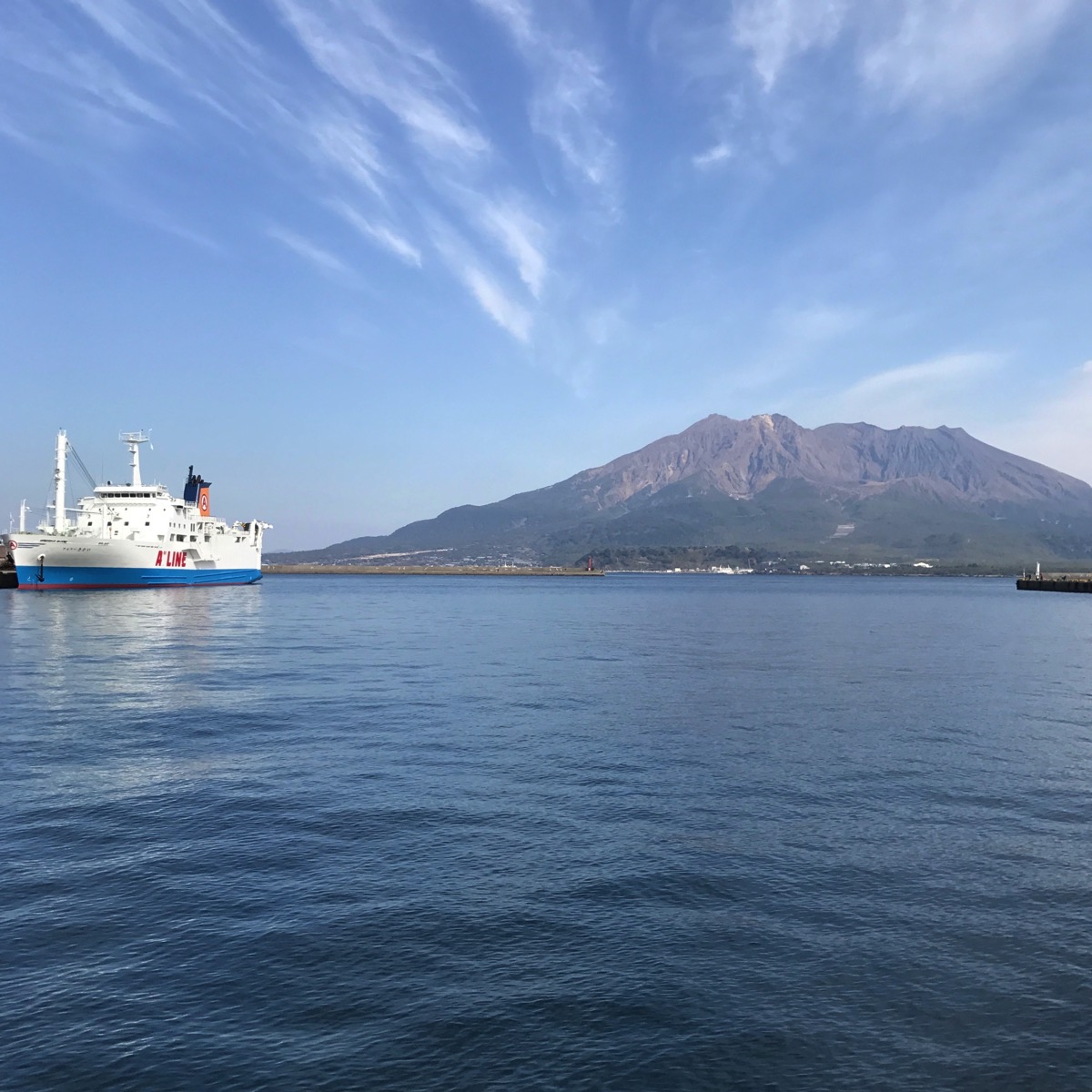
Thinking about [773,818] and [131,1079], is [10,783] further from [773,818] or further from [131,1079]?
[773,818]

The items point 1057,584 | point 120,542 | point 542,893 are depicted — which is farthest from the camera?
point 1057,584

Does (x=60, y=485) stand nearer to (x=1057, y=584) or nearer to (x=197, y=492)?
(x=197, y=492)

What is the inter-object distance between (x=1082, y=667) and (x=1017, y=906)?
4043cm

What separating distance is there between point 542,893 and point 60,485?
436ft

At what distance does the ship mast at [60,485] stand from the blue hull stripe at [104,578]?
20.6 ft

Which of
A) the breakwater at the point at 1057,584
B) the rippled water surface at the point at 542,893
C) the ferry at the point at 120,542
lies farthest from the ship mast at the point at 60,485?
the breakwater at the point at 1057,584

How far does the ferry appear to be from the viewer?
381 ft

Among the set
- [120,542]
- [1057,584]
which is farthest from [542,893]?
[1057,584]

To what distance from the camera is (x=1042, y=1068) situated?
958 centimetres

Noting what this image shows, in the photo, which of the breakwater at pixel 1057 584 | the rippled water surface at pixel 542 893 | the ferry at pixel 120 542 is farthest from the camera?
the breakwater at pixel 1057 584

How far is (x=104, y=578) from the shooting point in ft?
400

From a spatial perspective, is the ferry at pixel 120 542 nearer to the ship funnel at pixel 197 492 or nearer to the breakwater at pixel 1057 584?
the ship funnel at pixel 197 492

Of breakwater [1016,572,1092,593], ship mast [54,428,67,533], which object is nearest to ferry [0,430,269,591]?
ship mast [54,428,67,533]

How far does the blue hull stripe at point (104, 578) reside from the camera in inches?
4626
